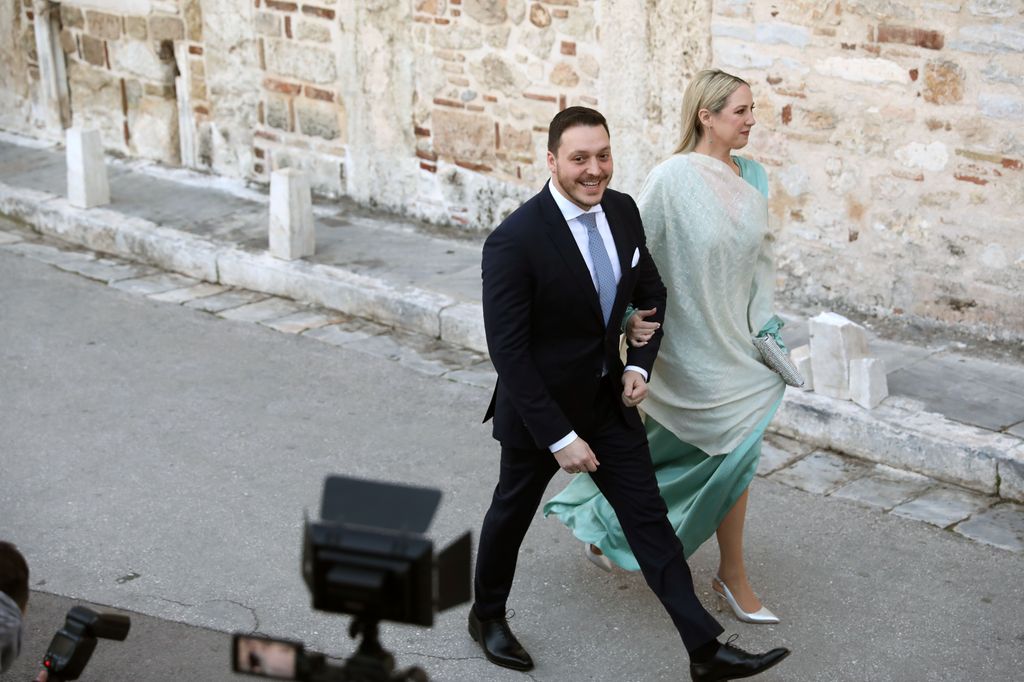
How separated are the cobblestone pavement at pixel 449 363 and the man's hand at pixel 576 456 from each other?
1.89 meters

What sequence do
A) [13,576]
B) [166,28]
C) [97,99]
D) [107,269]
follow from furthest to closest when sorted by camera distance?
[97,99]
[166,28]
[107,269]
[13,576]

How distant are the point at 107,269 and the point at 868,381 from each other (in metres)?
4.77

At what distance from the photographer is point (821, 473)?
5922 mm

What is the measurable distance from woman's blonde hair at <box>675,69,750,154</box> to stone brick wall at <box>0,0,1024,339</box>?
2567 mm

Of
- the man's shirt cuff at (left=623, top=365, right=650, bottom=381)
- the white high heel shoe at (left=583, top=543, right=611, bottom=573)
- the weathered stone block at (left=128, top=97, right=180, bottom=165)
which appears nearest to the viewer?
the man's shirt cuff at (left=623, top=365, right=650, bottom=381)

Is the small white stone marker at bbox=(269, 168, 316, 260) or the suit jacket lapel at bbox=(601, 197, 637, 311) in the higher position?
the suit jacket lapel at bbox=(601, 197, 637, 311)

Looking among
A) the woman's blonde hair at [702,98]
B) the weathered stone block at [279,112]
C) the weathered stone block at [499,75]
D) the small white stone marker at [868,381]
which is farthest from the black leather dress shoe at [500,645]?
the weathered stone block at [279,112]

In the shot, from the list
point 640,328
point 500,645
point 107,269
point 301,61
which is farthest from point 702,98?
point 301,61

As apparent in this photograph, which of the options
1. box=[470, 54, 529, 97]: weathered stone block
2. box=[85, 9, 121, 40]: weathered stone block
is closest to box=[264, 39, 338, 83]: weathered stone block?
box=[470, 54, 529, 97]: weathered stone block

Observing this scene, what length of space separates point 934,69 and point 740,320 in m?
2.76

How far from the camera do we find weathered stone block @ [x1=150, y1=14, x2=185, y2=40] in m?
10.2

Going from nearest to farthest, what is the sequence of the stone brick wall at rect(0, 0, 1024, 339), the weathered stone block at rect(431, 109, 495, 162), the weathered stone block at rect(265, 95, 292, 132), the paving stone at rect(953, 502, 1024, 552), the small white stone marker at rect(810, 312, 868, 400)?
1. the paving stone at rect(953, 502, 1024, 552)
2. the small white stone marker at rect(810, 312, 868, 400)
3. the stone brick wall at rect(0, 0, 1024, 339)
4. the weathered stone block at rect(431, 109, 495, 162)
5. the weathered stone block at rect(265, 95, 292, 132)

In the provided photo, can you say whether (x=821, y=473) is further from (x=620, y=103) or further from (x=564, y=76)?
(x=564, y=76)

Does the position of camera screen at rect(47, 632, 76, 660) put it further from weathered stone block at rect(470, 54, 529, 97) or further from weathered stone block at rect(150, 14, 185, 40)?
weathered stone block at rect(150, 14, 185, 40)
